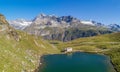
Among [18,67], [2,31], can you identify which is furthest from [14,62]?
[2,31]

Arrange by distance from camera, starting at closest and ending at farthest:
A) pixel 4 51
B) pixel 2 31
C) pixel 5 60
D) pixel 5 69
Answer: pixel 5 69 < pixel 5 60 < pixel 4 51 < pixel 2 31

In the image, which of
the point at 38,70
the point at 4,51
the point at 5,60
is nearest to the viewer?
the point at 5,60

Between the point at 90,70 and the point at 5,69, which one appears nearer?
the point at 5,69

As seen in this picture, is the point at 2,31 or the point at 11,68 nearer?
the point at 11,68

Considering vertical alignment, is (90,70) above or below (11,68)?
below

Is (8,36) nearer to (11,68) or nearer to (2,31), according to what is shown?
(2,31)

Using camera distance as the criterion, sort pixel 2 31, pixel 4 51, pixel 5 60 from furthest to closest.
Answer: pixel 2 31, pixel 4 51, pixel 5 60

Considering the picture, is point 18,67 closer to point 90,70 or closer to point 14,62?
point 14,62

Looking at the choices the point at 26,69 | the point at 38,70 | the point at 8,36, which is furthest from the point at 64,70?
the point at 8,36

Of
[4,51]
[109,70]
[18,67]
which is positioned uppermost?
[4,51]

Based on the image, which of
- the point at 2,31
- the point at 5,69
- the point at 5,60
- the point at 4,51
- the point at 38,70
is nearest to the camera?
the point at 5,69
